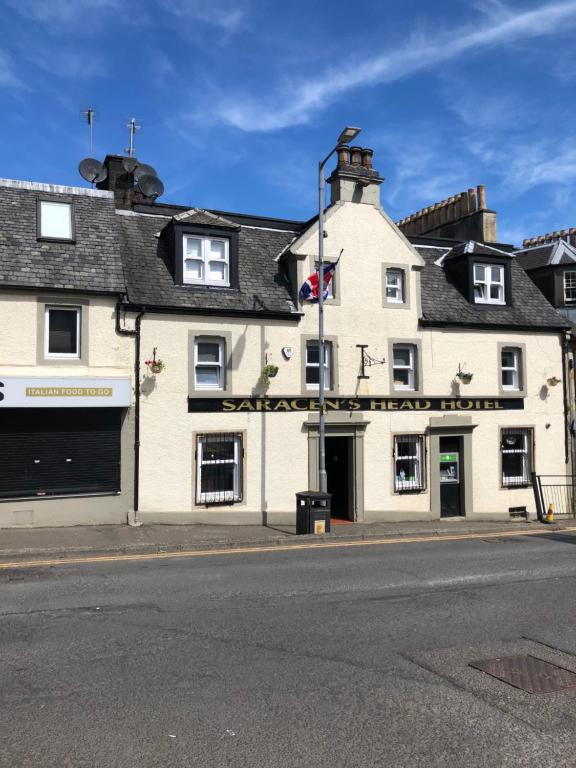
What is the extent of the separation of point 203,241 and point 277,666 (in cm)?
1434

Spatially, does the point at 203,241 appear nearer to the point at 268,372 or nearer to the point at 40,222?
the point at 268,372

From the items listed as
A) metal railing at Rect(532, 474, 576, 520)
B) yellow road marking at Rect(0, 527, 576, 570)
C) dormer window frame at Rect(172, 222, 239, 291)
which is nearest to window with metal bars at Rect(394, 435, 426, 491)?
yellow road marking at Rect(0, 527, 576, 570)

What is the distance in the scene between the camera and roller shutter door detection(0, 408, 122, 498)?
1606cm

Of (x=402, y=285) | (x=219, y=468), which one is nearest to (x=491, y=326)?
(x=402, y=285)

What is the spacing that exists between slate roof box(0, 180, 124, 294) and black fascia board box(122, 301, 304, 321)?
0.71 m

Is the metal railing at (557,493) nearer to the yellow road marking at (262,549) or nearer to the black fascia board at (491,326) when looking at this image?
the yellow road marking at (262,549)

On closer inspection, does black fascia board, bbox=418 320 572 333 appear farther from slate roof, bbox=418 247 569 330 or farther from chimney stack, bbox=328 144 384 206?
chimney stack, bbox=328 144 384 206

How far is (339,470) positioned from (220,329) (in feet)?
20.3

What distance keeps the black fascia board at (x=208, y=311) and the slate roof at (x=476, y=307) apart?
4886 mm

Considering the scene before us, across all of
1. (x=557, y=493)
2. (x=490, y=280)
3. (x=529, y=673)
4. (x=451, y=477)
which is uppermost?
(x=490, y=280)

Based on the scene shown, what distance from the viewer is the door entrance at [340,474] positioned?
A: 2034 centimetres

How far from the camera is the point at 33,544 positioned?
44.9 ft

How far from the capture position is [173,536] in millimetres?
15438

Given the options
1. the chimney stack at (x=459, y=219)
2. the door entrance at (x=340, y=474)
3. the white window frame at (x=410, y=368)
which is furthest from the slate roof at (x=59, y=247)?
the chimney stack at (x=459, y=219)
